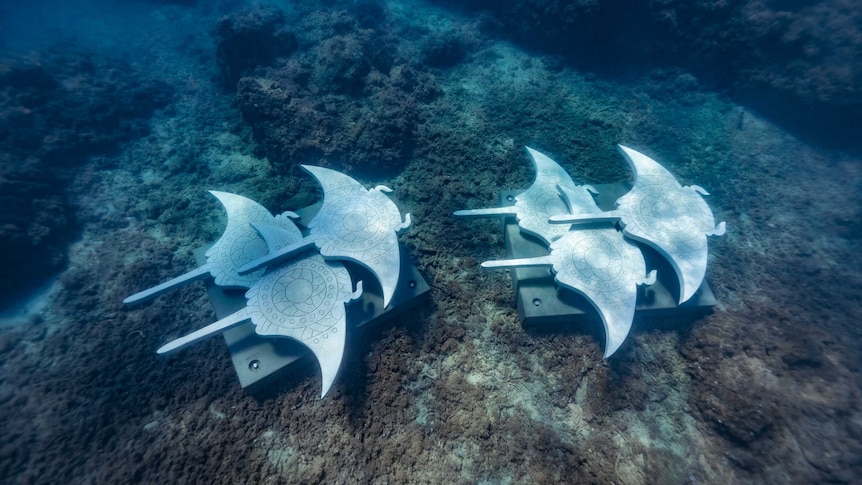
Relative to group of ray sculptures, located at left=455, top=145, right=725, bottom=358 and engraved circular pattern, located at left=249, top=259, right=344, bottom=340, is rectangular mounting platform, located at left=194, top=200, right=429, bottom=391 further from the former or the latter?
group of ray sculptures, located at left=455, top=145, right=725, bottom=358

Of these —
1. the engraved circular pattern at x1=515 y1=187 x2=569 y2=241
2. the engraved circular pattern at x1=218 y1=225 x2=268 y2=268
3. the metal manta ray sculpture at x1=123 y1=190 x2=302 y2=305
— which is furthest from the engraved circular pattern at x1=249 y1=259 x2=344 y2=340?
the engraved circular pattern at x1=515 y1=187 x2=569 y2=241

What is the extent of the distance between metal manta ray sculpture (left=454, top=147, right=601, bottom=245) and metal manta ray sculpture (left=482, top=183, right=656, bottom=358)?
0.91ft

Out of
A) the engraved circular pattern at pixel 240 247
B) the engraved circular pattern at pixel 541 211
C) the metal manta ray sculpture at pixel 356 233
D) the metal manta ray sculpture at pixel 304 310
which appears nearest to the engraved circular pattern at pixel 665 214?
the engraved circular pattern at pixel 541 211

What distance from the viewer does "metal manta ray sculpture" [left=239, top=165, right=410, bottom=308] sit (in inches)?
159

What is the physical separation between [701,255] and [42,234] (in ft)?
29.1

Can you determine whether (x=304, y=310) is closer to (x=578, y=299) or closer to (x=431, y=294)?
(x=431, y=294)

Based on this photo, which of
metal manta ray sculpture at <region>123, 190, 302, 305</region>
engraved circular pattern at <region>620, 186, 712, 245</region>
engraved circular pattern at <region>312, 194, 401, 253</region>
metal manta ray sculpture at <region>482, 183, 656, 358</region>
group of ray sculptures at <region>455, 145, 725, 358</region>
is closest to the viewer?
metal manta ray sculpture at <region>482, 183, 656, 358</region>

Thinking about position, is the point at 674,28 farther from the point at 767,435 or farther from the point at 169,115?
the point at 169,115

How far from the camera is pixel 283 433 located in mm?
3609

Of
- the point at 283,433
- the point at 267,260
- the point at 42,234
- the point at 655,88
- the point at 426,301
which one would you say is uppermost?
the point at 655,88

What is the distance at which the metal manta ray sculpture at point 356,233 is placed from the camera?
404cm

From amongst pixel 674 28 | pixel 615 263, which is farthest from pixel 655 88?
pixel 615 263

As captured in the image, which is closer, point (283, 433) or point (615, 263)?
point (283, 433)

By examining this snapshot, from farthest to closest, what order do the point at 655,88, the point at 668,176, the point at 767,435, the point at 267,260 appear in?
1. the point at 655,88
2. the point at 668,176
3. the point at 267,260
4. the point at 767,435
